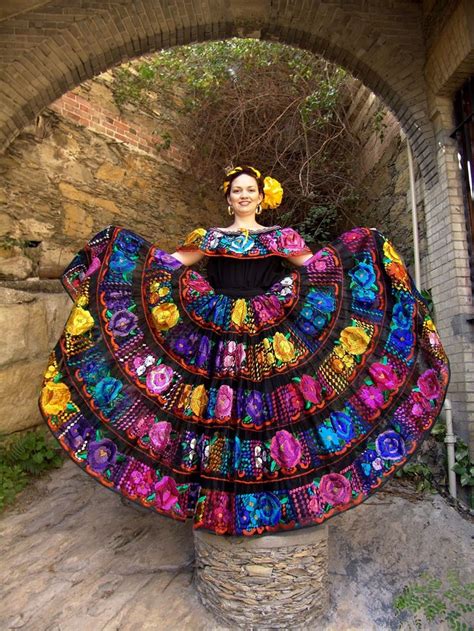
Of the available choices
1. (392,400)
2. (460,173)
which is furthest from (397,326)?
(460,173)

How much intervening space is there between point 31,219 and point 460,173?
3976 millimetres

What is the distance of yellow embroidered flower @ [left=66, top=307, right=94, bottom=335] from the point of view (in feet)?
7.38

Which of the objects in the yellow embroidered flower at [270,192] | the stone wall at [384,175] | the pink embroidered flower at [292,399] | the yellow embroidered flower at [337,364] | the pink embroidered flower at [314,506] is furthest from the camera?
the stone wall at [384,175]

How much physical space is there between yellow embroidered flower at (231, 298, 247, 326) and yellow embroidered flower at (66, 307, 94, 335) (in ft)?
2.30

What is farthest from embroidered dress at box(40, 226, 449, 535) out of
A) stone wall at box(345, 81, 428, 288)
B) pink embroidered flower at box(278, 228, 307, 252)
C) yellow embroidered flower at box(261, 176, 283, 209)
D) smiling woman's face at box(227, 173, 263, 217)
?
stone wall at box(345, 81, 428, 288)

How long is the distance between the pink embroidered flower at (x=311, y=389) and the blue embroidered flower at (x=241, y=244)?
0.79 metres

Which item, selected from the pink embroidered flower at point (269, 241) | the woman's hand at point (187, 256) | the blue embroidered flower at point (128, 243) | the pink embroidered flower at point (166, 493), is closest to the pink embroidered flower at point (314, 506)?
the pink embroidered flower at point (166, 493)

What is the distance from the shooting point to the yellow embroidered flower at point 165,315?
2.29m

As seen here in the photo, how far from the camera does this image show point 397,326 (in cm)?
224

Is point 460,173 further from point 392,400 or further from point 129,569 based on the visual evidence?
point 129,569

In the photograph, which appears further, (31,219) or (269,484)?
(31,219)

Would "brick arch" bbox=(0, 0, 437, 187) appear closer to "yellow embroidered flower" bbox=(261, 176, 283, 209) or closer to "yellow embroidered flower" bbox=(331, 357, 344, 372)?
"yellow embroidered flower" bbox=(261, 176, 283, 209)

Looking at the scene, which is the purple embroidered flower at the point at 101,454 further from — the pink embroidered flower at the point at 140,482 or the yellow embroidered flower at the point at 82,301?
the yellow embroidered flower at the point at 82,301

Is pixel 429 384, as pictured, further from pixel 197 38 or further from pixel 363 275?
pixel 197 38
